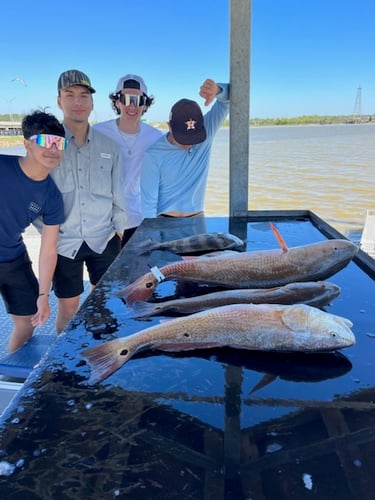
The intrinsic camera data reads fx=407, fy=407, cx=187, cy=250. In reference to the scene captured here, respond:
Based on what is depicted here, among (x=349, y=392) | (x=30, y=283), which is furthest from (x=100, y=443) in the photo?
(x=30, y=283)

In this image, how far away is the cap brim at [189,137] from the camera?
149 inches

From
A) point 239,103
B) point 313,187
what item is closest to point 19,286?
point 239,103

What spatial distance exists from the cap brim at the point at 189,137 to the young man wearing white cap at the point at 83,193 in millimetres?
600

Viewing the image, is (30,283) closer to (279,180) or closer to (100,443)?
(100,443)

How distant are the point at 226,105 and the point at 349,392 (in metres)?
3.50

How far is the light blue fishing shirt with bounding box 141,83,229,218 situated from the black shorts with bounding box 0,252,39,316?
126 centimetres

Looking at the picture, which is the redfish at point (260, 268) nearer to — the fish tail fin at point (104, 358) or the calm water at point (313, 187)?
the fish tail fin at point (104, 358)

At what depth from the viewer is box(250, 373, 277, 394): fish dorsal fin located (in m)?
1.32

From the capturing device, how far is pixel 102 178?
3426 mm

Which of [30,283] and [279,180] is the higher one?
[30,283]

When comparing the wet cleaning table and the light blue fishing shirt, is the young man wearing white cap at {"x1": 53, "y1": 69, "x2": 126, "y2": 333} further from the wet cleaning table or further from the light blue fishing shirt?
the wet cleaning table

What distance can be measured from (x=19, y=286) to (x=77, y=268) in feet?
1.64

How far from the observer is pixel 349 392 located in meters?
1.29

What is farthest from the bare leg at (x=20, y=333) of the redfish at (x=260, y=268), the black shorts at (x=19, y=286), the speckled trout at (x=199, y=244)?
the redfish at (x=260, y=268)
